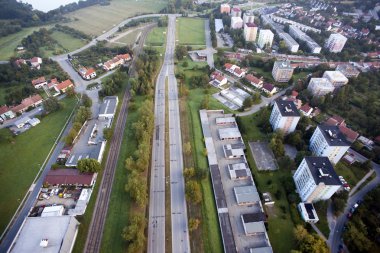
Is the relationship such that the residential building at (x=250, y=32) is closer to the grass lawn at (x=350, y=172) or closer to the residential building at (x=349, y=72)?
the residential building at (x=349, y=72)

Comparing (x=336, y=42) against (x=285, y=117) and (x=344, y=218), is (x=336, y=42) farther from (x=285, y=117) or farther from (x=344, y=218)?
(x=344, y=218)

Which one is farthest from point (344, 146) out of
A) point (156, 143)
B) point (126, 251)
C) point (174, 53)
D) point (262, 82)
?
point (174, 53)

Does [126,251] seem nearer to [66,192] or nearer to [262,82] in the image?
[66,192]

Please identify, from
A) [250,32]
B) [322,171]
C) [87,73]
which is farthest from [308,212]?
[250,32]

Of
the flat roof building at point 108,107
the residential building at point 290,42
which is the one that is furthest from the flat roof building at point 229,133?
the residential building at point 290,42

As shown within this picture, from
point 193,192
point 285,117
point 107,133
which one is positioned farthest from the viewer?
point 107,133
